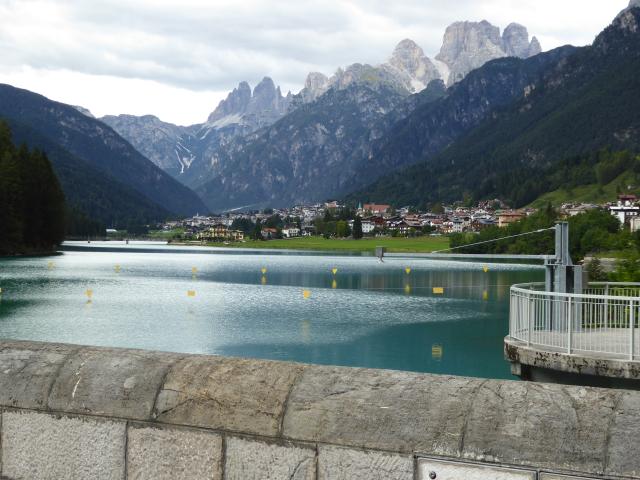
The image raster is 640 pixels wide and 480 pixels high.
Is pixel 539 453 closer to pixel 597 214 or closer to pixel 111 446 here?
pixel 111 446

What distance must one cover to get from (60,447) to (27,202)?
124526 mm

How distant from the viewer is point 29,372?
5309mm

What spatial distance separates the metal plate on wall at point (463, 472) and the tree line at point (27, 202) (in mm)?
114944

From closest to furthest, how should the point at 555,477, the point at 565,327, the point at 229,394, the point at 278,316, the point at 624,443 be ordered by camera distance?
1. the point at 624,443
2. the point at 555,477
3. the point at 229,394
4. the point at 565,327
5. the point at 278,316

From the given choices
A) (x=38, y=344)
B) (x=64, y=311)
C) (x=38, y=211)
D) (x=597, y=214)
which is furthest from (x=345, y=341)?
(x=597, y=214)

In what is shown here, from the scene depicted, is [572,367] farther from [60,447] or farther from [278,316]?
[278,316]

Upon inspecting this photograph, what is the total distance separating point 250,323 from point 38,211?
86.6 metres

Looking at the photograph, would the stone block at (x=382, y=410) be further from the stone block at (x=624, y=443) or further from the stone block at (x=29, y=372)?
the stone block at (x=29, y=372)

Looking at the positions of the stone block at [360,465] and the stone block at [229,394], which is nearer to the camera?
the stone block at [360,465]

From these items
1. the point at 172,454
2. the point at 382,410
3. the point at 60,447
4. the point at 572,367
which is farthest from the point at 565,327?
the point at 60,447

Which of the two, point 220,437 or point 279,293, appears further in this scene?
point 279,293

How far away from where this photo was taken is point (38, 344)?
5684 mm

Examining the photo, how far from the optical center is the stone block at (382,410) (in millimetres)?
4203

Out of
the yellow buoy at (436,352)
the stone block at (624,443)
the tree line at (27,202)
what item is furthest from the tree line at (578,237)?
the stone block at (624,443)
